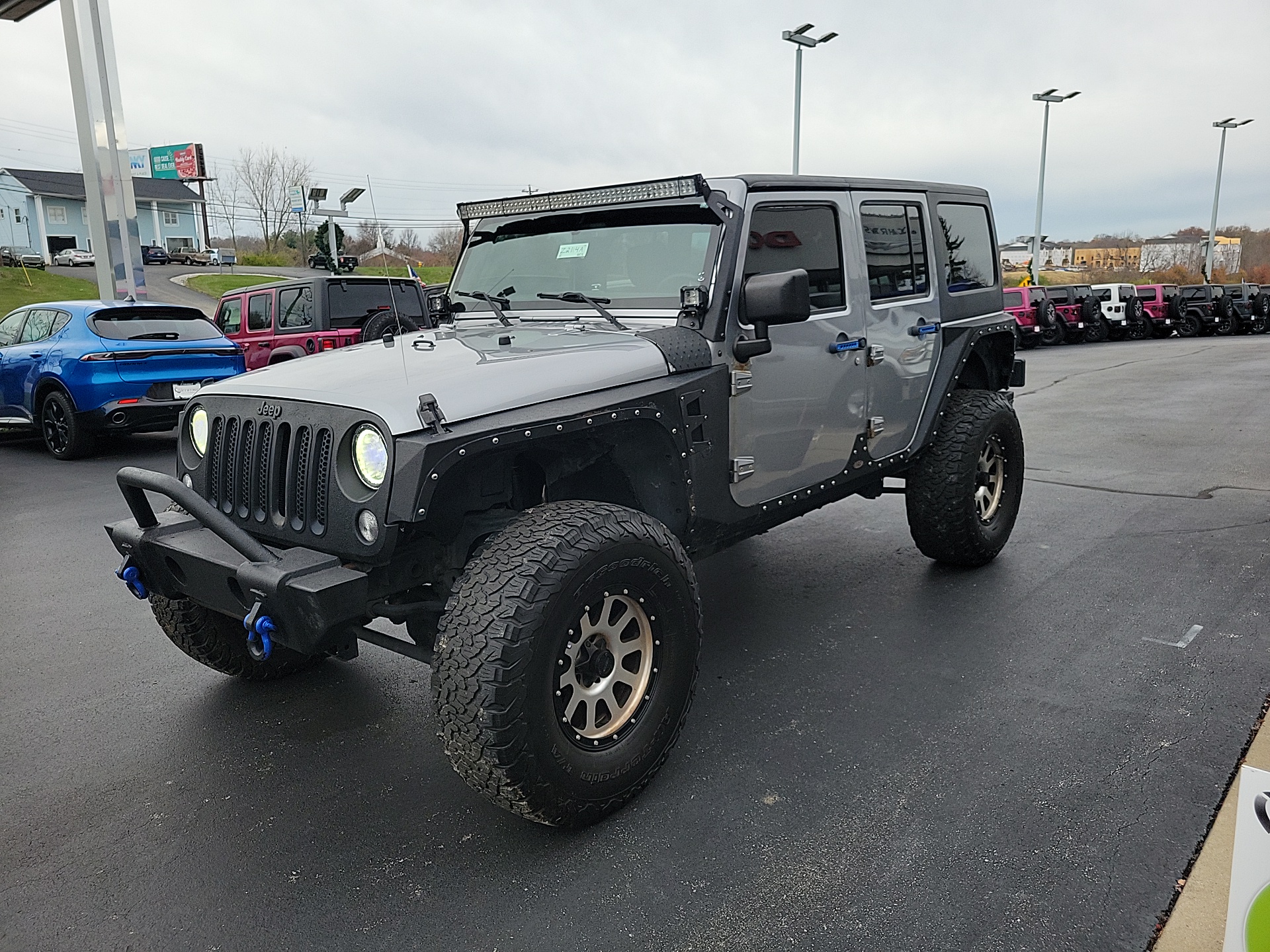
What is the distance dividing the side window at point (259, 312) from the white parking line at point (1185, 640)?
35.6ft

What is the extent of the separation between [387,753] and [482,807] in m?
0.56

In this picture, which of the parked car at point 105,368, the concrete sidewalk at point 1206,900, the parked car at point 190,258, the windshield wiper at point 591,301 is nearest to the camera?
the concrete sidewalk at point 1206,900

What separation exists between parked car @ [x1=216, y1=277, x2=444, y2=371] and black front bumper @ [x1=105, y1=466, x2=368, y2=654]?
8050mm

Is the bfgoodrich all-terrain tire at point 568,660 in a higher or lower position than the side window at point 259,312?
lower

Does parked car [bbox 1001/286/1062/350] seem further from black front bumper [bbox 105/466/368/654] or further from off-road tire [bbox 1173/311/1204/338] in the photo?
black front bumper [bbox 105/466/368/654]

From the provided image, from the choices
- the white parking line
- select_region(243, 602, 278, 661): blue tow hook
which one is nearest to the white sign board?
select_region(243, 602, 278, 661): blue tow hook

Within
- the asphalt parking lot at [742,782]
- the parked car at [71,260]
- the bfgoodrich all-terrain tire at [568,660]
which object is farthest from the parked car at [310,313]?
the parked car at [71,260]

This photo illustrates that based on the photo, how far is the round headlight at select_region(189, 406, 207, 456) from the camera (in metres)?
3.46

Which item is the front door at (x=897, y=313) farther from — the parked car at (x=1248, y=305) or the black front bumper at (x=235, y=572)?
the parked car at (x=1248, y=305)

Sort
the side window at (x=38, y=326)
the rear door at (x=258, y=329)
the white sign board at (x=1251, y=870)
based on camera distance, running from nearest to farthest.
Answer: the white sign board at (x=1251, y=870) → the side window at (x=38, y=326) → the rear door at (x=258, y=329)

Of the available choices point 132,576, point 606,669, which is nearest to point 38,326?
point 132,576

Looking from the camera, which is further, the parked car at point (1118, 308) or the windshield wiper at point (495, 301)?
the parked car at point (1118, 308)

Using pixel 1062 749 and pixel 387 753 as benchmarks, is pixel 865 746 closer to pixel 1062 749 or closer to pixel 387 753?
pixel 1062 749

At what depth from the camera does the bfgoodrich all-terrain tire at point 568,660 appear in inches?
105
